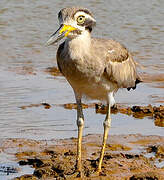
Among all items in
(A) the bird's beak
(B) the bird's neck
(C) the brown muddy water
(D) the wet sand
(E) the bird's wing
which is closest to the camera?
(A) the bird's beak

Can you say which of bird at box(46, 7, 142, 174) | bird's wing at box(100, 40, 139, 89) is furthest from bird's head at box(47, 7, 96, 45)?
bird's wing at box(100, 40, 139, 89)

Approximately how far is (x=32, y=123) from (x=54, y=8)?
841 cm

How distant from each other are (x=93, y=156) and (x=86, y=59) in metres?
1.46

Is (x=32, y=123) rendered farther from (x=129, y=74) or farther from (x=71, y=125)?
(x=129, y=74)

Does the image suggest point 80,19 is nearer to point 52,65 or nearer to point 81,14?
point 81,14

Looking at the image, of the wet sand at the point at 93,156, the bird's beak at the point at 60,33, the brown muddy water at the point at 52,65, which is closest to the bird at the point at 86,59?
the bird's beak at the point at 60,33

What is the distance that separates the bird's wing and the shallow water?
0.92m

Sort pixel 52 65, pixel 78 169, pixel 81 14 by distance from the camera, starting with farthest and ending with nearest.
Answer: pixel 52 65, pixel 78 169, pixel 81 14

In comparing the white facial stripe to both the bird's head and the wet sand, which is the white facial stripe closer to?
the bird's head

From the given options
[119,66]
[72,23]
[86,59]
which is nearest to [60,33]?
[72,23]

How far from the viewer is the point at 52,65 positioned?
1190 cm

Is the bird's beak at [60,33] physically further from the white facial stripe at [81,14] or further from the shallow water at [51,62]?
the shallow water at [51,62]

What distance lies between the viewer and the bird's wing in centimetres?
688

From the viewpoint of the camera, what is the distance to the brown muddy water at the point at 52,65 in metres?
8.42
